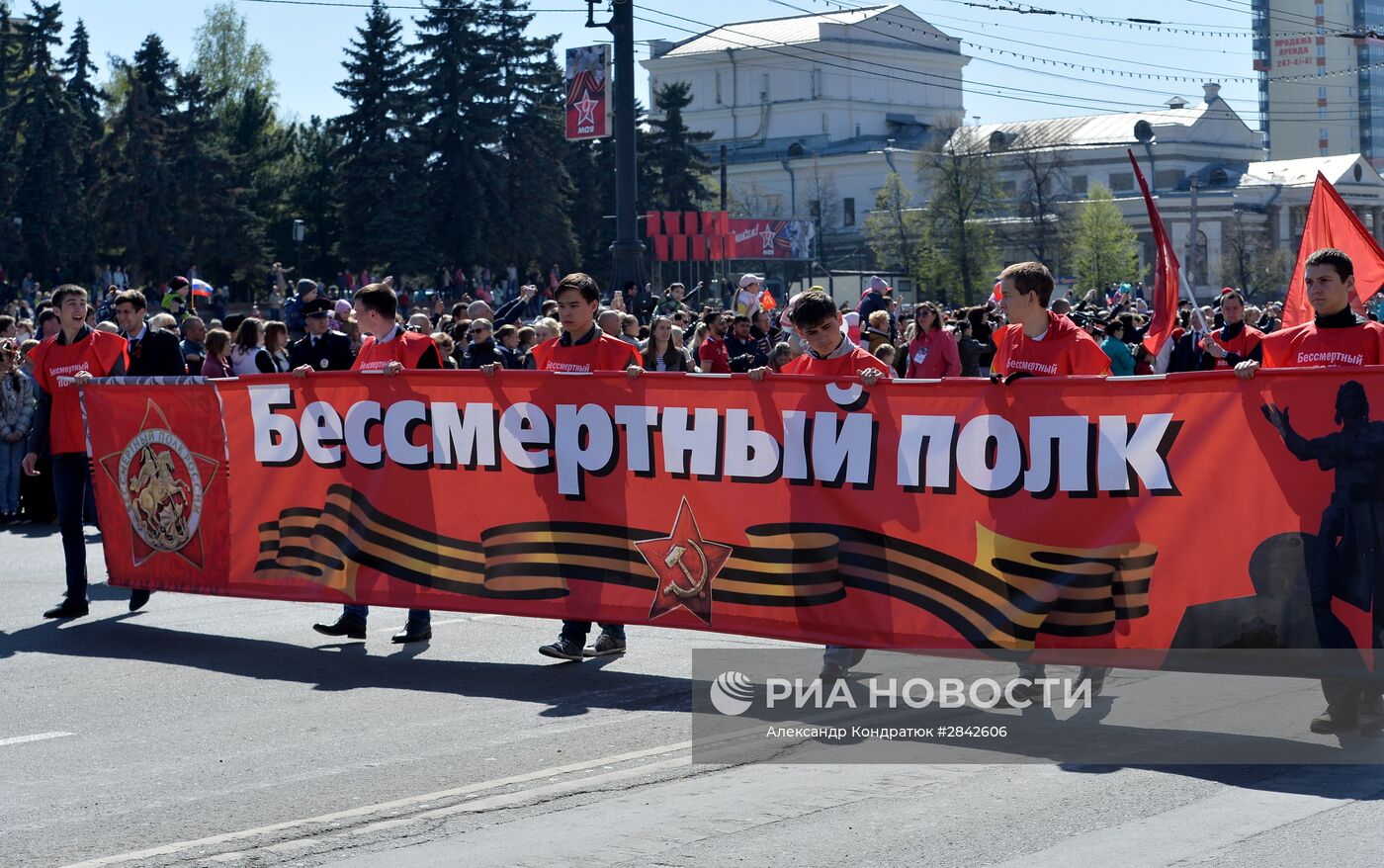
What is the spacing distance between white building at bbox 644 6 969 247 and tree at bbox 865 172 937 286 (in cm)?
1615

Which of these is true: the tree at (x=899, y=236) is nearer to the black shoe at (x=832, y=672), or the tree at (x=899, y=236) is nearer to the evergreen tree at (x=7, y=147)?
the evergreen tree at (x=7, y=147)

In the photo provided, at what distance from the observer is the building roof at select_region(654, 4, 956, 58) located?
113438 millimetres

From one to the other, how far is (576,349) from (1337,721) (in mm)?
4092

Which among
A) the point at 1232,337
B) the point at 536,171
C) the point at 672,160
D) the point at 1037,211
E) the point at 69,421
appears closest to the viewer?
the point at 69,421

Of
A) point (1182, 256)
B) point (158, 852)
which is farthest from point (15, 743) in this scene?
point (1182, 256)

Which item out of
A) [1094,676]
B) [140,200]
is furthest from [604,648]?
[140,200]

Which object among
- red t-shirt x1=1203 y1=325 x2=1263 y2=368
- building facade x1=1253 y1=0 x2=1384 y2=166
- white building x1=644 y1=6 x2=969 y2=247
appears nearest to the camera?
red t-shirt x1=1203 y1=325 x2=1263 y2=368

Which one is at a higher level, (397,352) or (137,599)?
(397,352)

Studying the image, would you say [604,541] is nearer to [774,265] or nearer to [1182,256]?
A: [774,265]

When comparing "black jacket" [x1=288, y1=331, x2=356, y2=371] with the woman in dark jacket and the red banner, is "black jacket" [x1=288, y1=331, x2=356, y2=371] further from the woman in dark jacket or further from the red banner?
the woman in dark jacket

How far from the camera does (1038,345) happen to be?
7.82 metres

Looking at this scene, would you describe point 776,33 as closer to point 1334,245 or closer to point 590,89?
point 590,89

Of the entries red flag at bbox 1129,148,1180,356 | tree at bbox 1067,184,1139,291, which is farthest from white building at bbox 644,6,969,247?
red flag at bbox 1129,148,1180,356

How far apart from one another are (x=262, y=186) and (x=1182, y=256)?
5426 cm
